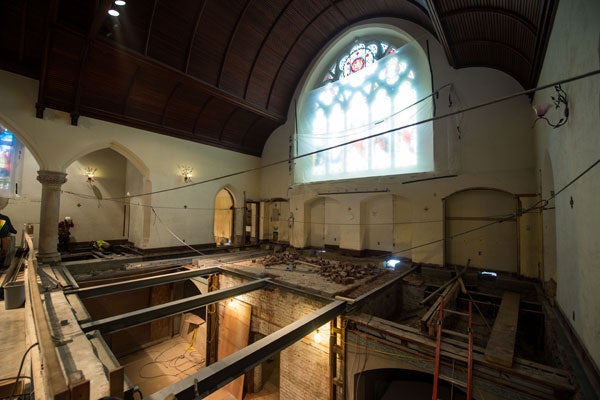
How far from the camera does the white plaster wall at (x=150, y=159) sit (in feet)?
23.4

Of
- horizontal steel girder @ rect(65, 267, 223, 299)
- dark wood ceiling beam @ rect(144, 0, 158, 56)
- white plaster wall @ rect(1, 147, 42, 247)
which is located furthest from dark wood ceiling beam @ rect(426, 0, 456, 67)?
white plaster wall @ rect(1, 147, 42, 247)

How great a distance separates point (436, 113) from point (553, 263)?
4811mm

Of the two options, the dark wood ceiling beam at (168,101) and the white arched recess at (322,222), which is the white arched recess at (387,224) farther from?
the dark wood ceiling beam at (168,101)

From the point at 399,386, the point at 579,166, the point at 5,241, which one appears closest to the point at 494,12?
the point at 579,166

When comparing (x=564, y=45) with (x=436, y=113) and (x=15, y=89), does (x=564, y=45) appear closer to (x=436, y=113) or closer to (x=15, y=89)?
(x=436, y=113)

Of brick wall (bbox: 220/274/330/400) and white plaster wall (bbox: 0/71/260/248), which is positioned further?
white plaster wall (bbox: 0/71/260/248)

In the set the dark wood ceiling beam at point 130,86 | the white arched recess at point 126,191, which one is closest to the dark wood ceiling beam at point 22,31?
the dark wood ceiling beam at point 130,86

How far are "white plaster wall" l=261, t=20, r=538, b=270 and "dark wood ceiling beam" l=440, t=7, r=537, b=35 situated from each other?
228 cm

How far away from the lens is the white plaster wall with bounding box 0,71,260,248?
713 centimetres

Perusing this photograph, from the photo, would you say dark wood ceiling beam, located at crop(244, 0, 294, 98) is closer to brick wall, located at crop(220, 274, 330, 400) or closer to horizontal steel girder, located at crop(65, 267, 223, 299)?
horizontal steel girder, located at crop(65, 267, 223, 299)

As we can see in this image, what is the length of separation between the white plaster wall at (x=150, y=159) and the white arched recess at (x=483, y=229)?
302 inches

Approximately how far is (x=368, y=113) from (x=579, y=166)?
7.06 metres

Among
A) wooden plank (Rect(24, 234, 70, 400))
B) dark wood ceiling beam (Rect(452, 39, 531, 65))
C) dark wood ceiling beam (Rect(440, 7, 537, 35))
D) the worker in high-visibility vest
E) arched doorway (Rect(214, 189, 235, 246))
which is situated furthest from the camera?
arched doorway (Rect(214, 189, 235, 246))

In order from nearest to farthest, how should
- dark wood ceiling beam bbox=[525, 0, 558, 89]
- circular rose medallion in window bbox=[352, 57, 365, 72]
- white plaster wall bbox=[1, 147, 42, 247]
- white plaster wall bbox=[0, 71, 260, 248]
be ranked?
dark wood ceiling beam bbox=[525, 0, 558, 89]
white plaster wall bbox=[0, 71, 260, 248]
white plaster wall bbox=[1, 147, 42, 247]
circular rose medallion in window bbox=[352, 57, 365, 72]
